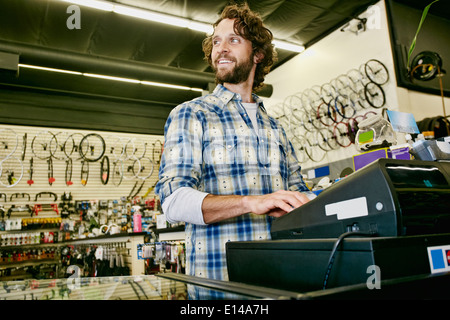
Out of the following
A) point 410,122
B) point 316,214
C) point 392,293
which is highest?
point 410,122

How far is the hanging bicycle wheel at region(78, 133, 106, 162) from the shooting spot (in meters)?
8.20

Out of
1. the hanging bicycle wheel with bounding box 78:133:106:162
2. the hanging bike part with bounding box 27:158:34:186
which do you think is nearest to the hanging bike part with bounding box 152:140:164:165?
the hanging bicycle wheel with bounding box 78:133:106:162

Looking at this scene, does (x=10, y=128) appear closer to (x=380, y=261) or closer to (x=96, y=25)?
(x=96, y=25)

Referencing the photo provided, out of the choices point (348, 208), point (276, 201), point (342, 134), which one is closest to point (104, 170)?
point (342, 134)

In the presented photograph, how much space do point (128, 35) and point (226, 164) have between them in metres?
5.45

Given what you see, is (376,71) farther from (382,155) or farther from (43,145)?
(43,145)

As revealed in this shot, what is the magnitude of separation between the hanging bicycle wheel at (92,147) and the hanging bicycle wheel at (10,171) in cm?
132

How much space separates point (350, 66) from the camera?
5980 mm

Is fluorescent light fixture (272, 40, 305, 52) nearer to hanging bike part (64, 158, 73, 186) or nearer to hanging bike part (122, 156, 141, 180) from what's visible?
hanging bike part (122, 156, 141, 180)

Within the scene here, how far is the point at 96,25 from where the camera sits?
5719 mm

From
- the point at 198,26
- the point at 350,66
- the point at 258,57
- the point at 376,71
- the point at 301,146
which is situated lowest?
the point at 258,57

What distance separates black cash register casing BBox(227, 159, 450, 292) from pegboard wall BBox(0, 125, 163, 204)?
7.85 metres

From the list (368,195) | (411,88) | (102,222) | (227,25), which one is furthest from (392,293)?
(102,222)

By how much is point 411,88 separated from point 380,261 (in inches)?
219
